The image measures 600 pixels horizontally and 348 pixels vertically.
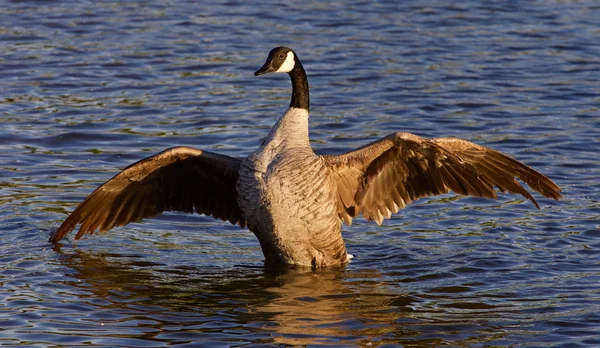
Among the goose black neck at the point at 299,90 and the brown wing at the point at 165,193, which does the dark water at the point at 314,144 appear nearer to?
the brown wing at the point at 165,193

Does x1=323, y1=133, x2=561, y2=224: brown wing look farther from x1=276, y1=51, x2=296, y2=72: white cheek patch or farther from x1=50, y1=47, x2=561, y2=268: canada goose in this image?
x1=276, y1=51, x2=296, y2=72: white cheek patch

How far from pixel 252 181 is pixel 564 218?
3.44m

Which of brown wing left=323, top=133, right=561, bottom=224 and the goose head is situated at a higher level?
the goose head

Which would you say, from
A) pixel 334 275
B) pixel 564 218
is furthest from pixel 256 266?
pixel 564 218

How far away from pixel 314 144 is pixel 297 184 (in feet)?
12.7

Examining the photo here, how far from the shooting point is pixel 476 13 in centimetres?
1864

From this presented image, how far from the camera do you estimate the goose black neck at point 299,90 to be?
363 inches

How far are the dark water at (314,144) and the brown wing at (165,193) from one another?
348mm

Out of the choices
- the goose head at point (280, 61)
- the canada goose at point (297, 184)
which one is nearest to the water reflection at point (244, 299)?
the canada goose at point (297, 184)

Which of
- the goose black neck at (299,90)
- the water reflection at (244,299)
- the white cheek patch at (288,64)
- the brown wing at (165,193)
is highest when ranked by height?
the white cheek patch at (288,64)

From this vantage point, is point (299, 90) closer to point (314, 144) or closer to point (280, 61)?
point (280, 61)

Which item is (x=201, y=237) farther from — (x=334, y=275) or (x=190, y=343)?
(x=190, y=343)

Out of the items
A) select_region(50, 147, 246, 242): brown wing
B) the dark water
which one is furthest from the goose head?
the dark water

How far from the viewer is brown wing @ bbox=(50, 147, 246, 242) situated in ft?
29.9
